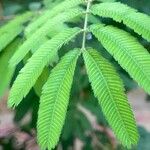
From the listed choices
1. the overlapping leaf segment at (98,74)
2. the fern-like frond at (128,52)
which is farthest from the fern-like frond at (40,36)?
the fern-like frond at (128,52)

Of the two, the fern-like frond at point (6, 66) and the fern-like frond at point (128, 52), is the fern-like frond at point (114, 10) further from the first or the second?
the fern-like frond at point (6, 66)

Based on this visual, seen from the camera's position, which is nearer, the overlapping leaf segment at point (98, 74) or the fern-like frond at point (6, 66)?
the overlapping leaf segment at point (98, 74)

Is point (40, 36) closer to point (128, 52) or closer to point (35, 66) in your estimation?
point (35, 66)

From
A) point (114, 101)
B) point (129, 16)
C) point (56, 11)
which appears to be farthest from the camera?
point (56, 11)

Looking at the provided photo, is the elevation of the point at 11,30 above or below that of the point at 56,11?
below

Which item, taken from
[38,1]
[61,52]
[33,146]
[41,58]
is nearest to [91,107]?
[33,146]

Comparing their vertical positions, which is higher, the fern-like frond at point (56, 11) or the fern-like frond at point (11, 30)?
the fern-like frond at point (56, 11)

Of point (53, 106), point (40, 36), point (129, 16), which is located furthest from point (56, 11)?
point (53, 106)

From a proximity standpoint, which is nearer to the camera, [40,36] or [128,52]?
[128,52]
